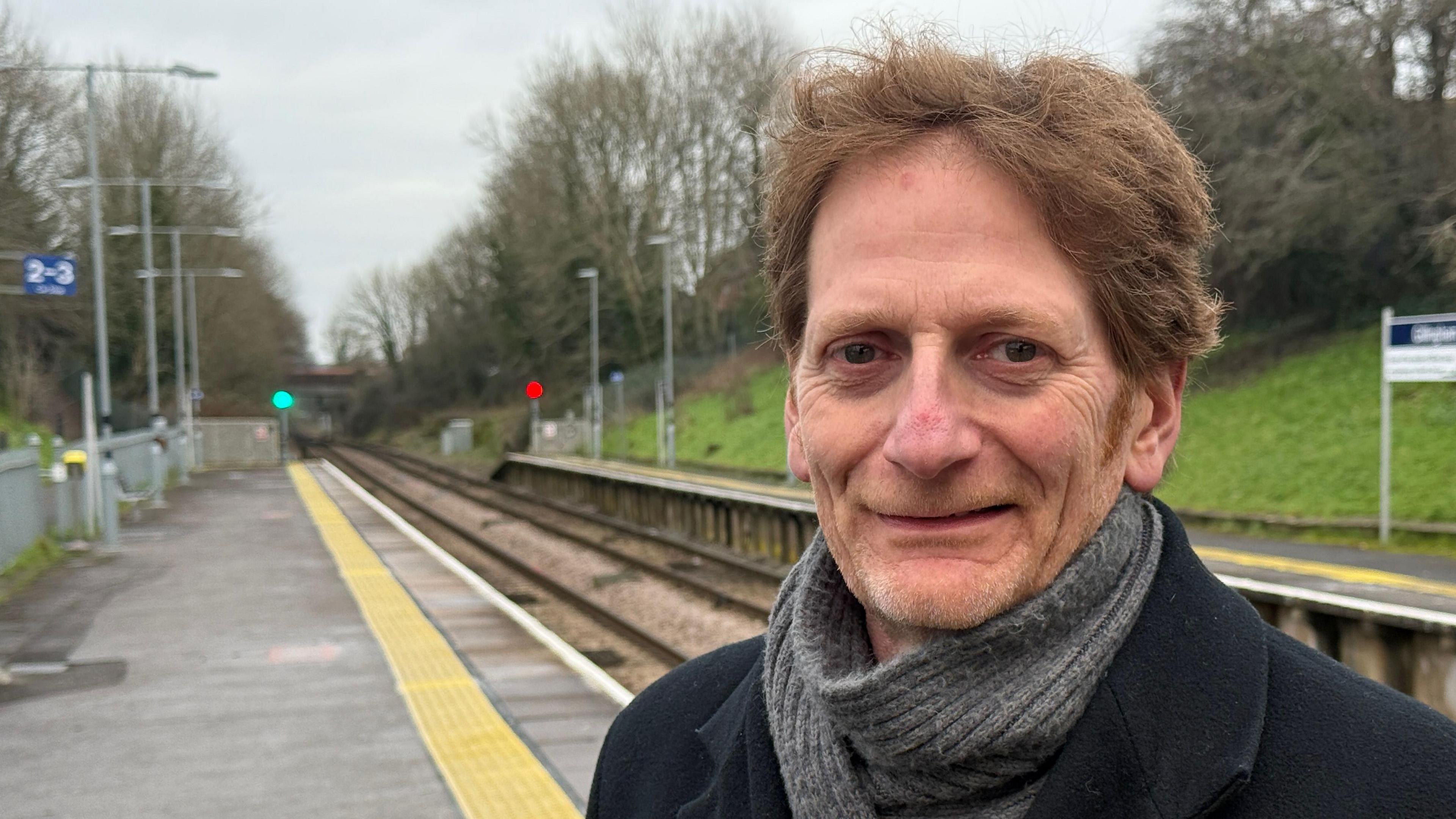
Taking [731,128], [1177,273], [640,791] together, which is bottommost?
[640,791]

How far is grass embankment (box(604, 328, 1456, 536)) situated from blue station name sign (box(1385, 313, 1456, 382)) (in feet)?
6.81

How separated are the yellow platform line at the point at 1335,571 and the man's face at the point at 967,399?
10.1 m

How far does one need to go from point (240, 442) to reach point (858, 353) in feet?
157

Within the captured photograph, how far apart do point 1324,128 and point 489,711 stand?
76.3 feet

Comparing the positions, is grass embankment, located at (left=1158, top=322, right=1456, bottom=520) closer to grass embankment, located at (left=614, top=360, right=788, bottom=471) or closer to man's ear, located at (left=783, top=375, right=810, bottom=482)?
grass embankment, located at (left=614, top=360, right=788, bottom=471)

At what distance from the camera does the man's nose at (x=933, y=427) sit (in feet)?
4.70

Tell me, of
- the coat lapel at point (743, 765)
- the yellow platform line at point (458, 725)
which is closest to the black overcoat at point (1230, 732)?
the coat lapel at point (743, 765)

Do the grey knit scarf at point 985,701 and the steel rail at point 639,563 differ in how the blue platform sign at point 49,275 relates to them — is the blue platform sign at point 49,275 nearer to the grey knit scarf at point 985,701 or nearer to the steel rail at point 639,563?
the steel rail at point 639,563

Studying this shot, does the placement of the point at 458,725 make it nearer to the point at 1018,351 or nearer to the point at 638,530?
the point at 1018,351

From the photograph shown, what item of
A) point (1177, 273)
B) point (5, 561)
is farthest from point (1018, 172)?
point (5, 561)

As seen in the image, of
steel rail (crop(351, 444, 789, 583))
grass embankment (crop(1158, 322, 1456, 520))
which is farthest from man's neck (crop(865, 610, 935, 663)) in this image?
grass embankment (crop(1158, 322, 1456, 520))

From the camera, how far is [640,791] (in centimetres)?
193

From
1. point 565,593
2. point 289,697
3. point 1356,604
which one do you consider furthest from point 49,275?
point 1356,604

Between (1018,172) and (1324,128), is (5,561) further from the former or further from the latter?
(1324,128)
